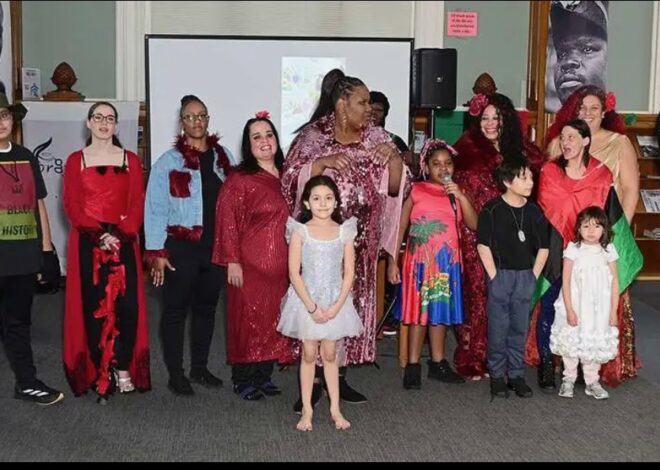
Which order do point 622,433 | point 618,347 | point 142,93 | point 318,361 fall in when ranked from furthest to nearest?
point 142,93 < point 618,347 < point 318,361 < point 622,433

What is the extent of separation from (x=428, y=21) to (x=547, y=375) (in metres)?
4.40

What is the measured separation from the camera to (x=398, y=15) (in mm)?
8133

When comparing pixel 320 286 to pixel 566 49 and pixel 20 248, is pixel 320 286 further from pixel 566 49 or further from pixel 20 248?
pixel 566 49

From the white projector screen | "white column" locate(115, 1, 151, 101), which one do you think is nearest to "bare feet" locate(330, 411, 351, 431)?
the white projector screen

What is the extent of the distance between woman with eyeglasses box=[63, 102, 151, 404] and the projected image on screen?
9.98 ft

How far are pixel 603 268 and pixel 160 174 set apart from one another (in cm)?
200

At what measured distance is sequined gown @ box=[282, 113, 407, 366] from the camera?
3984 mm

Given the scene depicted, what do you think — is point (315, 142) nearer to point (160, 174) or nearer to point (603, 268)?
point (160, 174)

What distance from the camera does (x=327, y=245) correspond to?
381cm

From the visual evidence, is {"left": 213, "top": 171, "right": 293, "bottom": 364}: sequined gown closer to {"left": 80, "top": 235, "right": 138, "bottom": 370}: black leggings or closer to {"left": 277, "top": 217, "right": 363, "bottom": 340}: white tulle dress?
{"left": 277, "top": 217, "right": 363, "bottom": 340}: white tulle dress

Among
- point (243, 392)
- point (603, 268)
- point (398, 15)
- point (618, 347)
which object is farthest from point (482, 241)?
point (398, 15)

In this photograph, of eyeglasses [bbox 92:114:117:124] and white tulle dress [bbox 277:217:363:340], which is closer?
white tulle dress [bbox 277:217:363:340]

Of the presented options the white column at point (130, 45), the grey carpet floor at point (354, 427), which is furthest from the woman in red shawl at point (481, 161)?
the white column at point (130, 45)

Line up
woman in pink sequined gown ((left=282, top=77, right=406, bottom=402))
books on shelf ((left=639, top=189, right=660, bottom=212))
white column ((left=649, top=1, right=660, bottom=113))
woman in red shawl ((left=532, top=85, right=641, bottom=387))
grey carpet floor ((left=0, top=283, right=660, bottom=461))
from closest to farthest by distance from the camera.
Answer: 1. grey carpet floor ((left=0, top=283, right=660, bottom=461))
2. woman in pink sequined gown ((left=282, top=77, right=406, bottom=402))
3. woman in red shawl ((left=532, top=85, right=641, bottom=387))
4. books on shelf ((left=639, top=189, right=660, bottom=212))
5. white column ((left=649, top=1, right=660, bottom=113))
